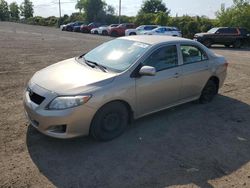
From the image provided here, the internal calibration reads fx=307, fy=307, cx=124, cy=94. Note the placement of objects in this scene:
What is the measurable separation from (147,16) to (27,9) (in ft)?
235

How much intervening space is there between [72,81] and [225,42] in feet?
75.1

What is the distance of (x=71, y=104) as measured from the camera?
4453mm

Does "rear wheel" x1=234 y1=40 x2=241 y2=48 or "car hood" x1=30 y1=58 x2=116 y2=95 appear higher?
"car hood" x1=30 y1=58 x2=116 y2=95

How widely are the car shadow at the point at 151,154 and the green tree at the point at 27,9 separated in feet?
355

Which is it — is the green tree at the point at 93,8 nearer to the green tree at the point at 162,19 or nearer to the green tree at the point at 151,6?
the green tree at the point at 151,6

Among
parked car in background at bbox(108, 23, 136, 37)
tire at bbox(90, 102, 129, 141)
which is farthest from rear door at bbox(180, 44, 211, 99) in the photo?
parked car in background at bbox(108, 23, 136, 37)

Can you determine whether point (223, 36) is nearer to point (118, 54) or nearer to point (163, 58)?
point (163, 58)

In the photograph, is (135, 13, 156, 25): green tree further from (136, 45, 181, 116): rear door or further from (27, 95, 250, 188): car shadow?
(27, 95, 250, 188): car shadow

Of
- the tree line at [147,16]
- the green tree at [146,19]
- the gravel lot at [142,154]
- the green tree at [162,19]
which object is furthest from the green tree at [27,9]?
the gravel lot at [142,154]

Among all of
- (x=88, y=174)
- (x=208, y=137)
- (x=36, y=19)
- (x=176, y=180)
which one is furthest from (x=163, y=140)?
(x=36, y=19)

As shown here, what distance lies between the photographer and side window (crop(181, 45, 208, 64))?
628 centimetres

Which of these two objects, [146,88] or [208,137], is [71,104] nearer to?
[146,88]

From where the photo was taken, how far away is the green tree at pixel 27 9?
10506 cm

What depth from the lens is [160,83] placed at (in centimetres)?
562
